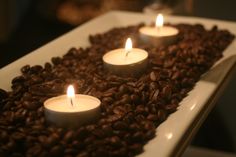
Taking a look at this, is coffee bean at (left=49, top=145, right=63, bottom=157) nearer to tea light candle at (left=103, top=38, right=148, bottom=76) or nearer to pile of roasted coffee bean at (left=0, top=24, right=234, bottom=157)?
pile of roasted coffee bean at (left=0, top=24, right=234, bottom=157)

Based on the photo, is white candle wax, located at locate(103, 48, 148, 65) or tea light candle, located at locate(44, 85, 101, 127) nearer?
tea light candle, located at locate(44, 85, 101, 127)

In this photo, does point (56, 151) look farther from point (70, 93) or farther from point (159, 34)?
point (159, 34)

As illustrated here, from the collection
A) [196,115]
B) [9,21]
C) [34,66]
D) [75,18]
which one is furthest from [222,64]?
[9,21]

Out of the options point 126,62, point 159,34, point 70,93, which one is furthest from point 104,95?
point 159,34

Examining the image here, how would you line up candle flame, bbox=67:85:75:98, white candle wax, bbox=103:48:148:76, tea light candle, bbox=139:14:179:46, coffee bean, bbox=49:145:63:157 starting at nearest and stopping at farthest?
1. coffee bean, bbox=49:145:63:157
2. candle flame, bbox=67:85:75:98
3. white candle wax, bbox=103:48:148:76
4. tea light candle, bbox=139:14:179:46

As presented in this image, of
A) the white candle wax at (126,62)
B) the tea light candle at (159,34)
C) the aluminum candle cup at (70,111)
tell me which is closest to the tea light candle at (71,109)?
the aluminum candle cup at (70,111)

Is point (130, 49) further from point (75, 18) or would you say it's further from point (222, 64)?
point (75, 18)

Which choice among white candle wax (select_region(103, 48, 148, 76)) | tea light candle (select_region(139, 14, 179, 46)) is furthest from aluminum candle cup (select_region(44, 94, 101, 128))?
tea light candle (select_region(139, 14, 179, 46))
